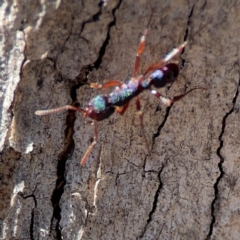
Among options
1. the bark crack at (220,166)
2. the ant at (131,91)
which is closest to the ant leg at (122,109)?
the ant at (131,91)

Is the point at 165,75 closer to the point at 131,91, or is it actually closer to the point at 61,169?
the point at 131,91

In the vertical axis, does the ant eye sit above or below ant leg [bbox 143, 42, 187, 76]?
below

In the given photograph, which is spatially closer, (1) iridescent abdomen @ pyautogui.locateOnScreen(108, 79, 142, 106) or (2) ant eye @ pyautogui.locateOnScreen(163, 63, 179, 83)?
(2) ant eye @ pyautogui.locateOnScreen(163, 63, 179, 83)

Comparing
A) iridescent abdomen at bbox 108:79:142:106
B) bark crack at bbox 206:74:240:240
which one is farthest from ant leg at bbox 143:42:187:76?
bark crack at bbox 206:74:240:240

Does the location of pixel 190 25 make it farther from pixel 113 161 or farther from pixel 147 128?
pixel 113 161

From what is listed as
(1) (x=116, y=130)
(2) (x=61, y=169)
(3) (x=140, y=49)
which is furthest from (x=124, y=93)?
(2) (x=61, y=169)

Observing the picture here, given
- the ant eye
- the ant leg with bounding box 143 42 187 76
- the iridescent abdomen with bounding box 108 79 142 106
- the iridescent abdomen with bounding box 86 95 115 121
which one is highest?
the ant leg with bounding box 143 42 187 76

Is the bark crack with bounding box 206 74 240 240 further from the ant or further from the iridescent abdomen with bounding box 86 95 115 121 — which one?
the iridescent abdomen with bounding box 86 95 115 121
